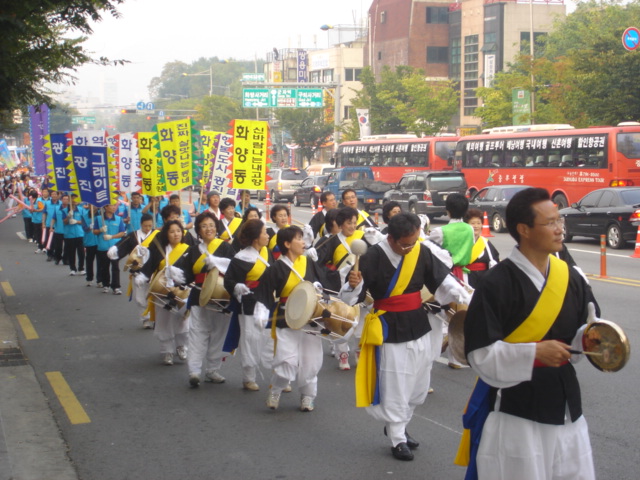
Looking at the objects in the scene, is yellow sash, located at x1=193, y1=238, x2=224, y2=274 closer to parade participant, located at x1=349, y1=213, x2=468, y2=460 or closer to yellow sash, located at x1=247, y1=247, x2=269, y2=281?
yellow sash, located at x1=247, y1=247, x2=269, y2=281

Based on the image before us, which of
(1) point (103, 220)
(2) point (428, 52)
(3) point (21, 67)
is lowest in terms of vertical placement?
(1) point (103, 220)

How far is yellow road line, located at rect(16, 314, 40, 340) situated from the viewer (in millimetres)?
10859

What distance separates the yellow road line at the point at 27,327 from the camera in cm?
1086

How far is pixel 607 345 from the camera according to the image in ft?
11.1

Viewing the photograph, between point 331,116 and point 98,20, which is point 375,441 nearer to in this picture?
point 98,20

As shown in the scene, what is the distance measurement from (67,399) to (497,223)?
62.7ft

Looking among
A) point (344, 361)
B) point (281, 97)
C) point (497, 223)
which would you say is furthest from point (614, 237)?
point (281, 97)

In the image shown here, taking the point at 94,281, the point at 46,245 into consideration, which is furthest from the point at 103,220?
the point at 46,245

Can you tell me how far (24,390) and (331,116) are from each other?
59199 mm

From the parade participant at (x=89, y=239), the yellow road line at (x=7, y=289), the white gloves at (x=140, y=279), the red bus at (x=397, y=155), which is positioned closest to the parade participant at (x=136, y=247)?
the white gloves at (x=140, y=279)

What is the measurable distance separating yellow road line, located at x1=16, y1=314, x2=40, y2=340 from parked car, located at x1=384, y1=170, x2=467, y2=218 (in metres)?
17.4

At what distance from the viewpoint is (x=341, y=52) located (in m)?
75.8

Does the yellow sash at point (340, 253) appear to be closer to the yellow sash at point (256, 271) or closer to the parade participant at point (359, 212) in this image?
the parade participant at point (359, 212)

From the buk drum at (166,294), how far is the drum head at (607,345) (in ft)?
18.1
